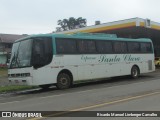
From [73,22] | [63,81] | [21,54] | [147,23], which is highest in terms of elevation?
[73,22]

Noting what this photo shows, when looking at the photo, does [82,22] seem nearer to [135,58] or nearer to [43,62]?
[135,58]

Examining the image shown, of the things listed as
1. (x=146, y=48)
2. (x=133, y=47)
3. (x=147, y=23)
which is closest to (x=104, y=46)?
(x=133, y=47)

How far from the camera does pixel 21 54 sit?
749 inches

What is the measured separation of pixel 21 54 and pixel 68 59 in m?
2.75

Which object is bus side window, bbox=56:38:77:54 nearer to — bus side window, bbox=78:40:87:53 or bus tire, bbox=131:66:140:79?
bus side window, bbox=78:40:87:53

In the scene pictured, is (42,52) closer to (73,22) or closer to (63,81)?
(63,81)

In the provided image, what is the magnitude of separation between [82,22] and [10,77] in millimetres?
92111

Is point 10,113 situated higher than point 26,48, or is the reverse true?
point 26,48

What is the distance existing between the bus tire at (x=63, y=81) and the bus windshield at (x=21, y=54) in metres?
2.11

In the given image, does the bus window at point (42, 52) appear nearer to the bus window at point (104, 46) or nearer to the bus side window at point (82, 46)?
the bus side window at point (82, 46)

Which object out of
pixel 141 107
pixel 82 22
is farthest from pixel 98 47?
pixel 82 22

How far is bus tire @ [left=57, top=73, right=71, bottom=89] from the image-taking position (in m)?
19.5

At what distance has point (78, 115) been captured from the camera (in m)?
9.77

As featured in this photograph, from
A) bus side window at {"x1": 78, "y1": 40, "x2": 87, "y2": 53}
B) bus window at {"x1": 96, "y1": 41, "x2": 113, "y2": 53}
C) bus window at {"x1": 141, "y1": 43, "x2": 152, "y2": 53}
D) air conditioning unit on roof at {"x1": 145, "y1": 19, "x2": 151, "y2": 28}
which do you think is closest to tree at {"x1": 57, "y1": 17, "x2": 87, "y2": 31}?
air conditioning unit on roof at {"x1": 145, "y1": 19, "x2": 151, "y2": 28}
